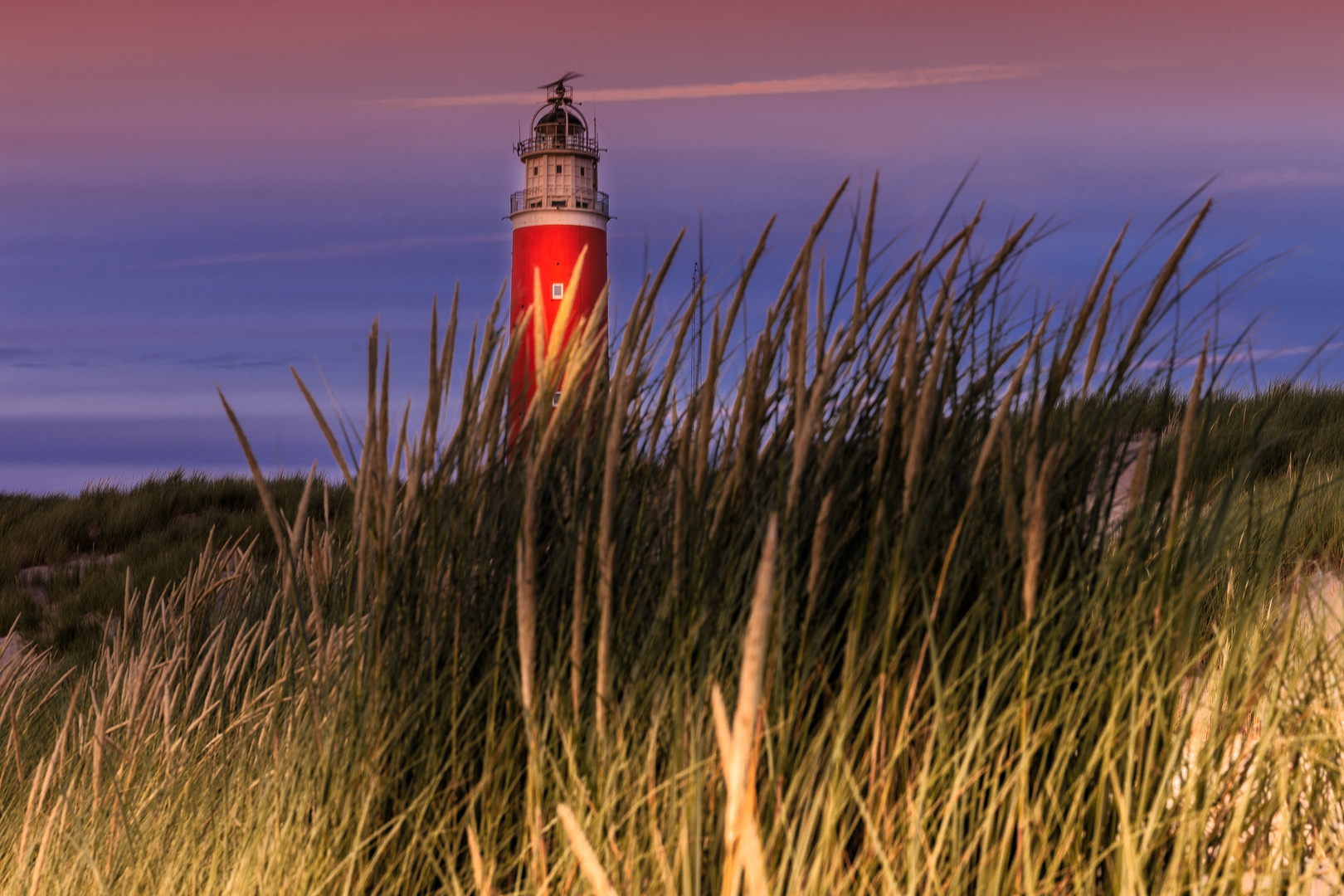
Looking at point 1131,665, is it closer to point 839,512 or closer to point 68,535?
point 839,512

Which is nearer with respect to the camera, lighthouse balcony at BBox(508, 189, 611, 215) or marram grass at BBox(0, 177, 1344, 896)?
marram grass at BBox(0, 177, 1344, 896)

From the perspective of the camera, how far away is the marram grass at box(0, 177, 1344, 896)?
4.54 ft

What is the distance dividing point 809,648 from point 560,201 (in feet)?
70.0

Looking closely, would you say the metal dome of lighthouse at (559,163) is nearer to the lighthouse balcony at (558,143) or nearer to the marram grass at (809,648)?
the lighthouse balcony at (558,143)

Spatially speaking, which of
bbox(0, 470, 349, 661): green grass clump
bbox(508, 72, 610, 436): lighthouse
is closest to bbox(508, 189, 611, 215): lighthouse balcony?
bbox(508, 72, 610, 436): lighthouse

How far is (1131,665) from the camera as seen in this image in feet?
5.12

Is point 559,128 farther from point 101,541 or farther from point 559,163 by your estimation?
point 101,541

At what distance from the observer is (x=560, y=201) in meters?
21.8

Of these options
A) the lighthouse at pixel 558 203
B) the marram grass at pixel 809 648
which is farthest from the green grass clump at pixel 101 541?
the lighthouse at pixel 558 203

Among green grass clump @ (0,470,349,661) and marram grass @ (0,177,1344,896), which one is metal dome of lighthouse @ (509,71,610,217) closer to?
green grass clump @ (0,470,349,661)

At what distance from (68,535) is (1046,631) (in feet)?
37.1

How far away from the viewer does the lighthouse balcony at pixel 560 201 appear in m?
21.8

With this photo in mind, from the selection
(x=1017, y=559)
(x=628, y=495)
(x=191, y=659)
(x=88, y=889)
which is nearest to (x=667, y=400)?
(x=628, y=495)

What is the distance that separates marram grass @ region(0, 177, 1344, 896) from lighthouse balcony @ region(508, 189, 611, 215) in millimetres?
20652
